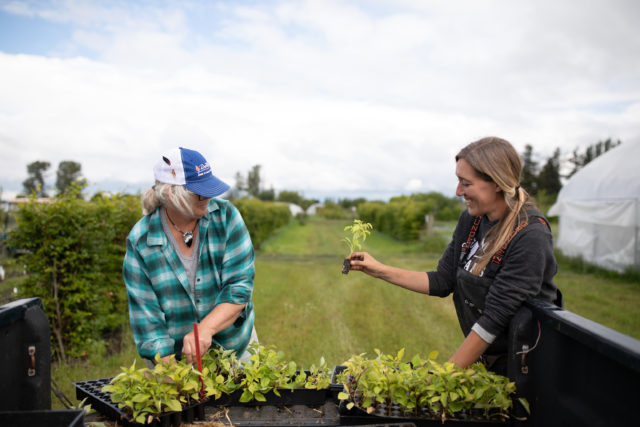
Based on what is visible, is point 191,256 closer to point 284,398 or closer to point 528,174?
point 284,398

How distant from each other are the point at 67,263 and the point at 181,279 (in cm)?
349

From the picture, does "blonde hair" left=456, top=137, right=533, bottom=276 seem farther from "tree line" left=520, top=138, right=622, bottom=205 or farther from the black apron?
"tree line" left=520, top=138, right=622, bottom=205

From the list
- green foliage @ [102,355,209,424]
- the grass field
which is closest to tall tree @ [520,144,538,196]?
the grass field

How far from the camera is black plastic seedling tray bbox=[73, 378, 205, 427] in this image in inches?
60.9

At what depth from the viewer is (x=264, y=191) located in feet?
222

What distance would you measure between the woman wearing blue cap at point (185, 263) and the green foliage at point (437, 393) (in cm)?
78

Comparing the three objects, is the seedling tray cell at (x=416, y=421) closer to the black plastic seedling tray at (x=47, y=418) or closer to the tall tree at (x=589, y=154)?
the black plastic seedling tray at (x=47, y=418)

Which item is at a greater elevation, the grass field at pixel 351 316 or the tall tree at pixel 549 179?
the tall tree at pixel 549 179

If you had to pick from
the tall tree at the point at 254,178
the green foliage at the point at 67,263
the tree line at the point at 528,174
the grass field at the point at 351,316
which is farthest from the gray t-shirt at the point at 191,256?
the tall tree at the point at 254,178

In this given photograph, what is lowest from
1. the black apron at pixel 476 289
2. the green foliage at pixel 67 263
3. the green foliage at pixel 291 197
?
the green foliage at pixel 291 197

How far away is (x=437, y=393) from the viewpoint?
1.56 meters

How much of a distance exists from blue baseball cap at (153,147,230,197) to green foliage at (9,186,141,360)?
339cm

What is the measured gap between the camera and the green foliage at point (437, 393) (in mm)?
1532

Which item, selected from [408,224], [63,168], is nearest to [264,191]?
[63,168]
